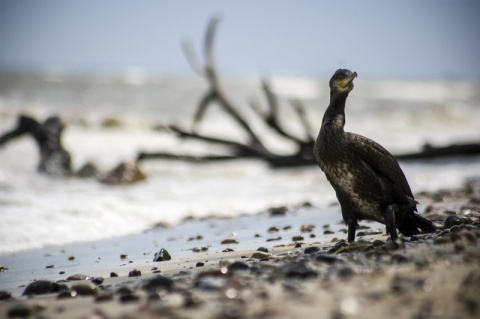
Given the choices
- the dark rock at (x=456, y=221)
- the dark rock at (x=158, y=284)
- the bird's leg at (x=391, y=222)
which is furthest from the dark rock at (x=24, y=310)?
the dark rock at (x=456, y=221)

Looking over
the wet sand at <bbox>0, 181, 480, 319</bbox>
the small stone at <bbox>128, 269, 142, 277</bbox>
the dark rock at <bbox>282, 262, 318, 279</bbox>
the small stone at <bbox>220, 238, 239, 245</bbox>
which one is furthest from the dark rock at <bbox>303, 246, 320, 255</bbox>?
the small stone at <bbox>220, 238, 239, 245</bbox>

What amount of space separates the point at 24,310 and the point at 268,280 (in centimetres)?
120

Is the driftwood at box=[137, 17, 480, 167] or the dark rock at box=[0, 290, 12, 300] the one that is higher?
the driftwood at box=[137, 17, 480, 167]

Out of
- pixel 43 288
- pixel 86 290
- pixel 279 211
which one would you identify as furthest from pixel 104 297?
pixel 279 211

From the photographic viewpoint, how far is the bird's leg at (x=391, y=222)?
4309 millimetres

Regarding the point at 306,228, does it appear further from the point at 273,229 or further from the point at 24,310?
the point at 24,310

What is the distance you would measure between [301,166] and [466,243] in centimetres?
737

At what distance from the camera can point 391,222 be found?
4.38 m

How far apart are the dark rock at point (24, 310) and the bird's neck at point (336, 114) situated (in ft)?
7.41

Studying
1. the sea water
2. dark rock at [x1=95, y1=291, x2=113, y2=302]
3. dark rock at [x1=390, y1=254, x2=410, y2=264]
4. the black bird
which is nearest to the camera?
dark rock at [x1=95, y1=291, x2=113, y2=302]

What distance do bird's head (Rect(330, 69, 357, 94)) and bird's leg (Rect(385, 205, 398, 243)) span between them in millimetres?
895

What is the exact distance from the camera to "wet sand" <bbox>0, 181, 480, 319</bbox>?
283 centimetres

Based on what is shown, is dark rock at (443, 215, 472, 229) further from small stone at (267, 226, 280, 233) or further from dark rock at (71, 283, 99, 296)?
dark rock at (71, 283, 99, 296)

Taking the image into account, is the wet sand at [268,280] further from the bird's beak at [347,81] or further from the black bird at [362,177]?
the bird's beak at [347,81]
